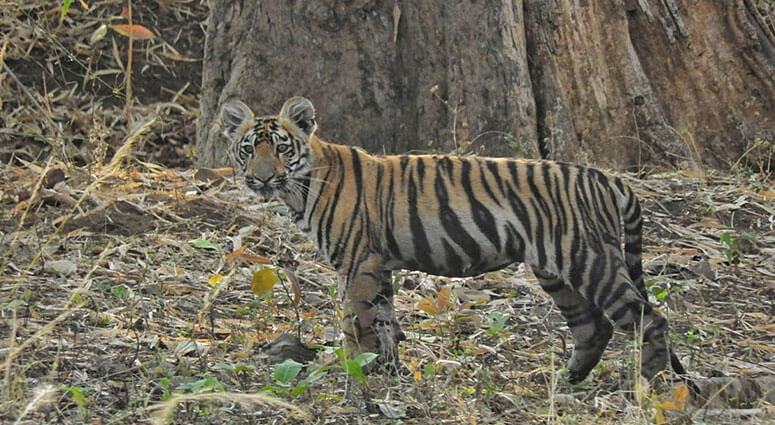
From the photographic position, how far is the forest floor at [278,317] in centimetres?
499

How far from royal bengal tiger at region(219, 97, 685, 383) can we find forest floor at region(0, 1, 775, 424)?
0.21 m

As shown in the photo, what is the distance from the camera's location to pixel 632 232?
5.95 metres

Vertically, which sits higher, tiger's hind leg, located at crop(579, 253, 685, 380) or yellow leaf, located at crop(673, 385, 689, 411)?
tiger's hind leg, located at crop(579, 253, 685, 380)

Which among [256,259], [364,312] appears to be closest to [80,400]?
[364,312]

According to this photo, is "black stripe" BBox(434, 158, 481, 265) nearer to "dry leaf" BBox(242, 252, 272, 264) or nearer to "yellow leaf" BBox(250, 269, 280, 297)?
"yellow leaf" BBox(250, 269, 280, 297)

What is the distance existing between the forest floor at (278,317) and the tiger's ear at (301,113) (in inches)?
28.0

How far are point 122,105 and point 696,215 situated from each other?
5809mm

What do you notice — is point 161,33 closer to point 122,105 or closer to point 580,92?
point 122,105

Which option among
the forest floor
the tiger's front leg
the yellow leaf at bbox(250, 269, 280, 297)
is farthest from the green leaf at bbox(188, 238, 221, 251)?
the tiger's front leg

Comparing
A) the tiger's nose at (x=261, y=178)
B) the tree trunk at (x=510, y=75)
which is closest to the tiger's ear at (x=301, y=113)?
the tiger's nose at (x=261, y=178)

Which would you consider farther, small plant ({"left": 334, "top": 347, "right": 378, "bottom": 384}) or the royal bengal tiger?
the royal bengal tiger

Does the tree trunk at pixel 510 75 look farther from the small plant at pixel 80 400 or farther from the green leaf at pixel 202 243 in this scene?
the small plant at pixel 80 400

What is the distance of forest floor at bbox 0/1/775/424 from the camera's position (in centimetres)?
499

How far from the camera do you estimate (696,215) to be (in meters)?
8.33
